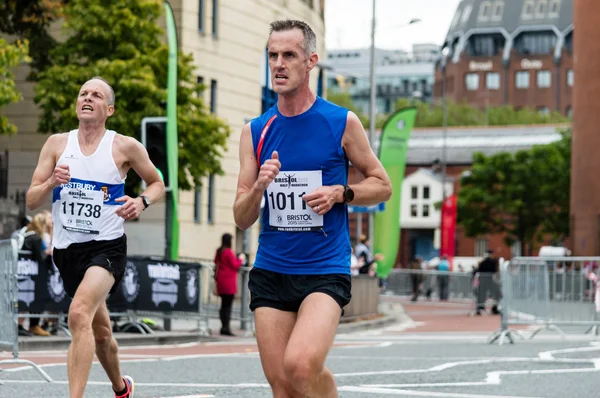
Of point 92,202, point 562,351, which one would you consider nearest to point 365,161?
point 92,202

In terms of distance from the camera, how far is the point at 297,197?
6.34m

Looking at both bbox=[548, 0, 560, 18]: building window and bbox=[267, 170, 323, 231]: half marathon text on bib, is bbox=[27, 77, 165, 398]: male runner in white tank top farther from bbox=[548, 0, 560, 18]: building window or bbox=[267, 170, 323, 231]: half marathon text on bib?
bbox=[548, 0, 560, 18]: building window

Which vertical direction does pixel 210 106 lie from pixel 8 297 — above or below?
above

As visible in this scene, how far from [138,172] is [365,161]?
260 cm

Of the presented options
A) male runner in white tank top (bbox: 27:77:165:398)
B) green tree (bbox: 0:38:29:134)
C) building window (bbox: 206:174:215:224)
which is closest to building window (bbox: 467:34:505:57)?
building window (bbox: 206:174:215:224)

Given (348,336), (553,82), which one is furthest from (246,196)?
(553,82)

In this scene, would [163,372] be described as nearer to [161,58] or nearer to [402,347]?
[402,347]

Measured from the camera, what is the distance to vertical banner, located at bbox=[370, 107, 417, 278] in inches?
1388

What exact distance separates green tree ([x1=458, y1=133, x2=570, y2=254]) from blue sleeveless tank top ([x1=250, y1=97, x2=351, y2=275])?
7906cm

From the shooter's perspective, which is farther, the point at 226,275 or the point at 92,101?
the point at 226,275

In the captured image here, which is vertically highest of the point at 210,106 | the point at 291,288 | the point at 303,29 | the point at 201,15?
the point at 201,15

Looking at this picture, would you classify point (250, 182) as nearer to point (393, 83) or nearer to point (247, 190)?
point (247, 190)

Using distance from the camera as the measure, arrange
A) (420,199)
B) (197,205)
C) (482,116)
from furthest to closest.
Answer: (482,116), (420,199), (197,205)

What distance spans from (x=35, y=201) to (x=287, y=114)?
2457mm
